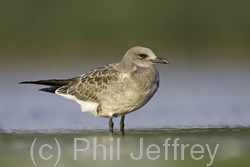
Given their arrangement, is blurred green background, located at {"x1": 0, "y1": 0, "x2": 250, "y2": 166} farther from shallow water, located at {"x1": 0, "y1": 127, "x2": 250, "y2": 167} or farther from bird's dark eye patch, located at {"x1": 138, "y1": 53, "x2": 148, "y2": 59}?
shallow water, located at {"x1": 0, "y1": 127, "x2": 250, "y2": 167}

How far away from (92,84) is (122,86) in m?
0.85

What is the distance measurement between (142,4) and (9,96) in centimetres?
776

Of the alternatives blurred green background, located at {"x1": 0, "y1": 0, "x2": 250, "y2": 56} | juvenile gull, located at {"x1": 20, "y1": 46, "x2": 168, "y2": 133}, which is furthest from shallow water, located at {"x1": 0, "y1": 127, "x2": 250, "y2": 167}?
blurred green background, located at {"x1": 0, "y1": 0, "x2": 250, "y2": 56}

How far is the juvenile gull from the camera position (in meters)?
12.1

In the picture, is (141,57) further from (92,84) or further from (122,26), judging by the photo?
(122,26)

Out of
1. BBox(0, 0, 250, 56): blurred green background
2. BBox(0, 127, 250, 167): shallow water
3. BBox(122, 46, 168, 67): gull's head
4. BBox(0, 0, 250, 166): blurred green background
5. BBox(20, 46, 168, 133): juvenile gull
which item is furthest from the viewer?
BBox(0, 0, 250, 56): blurred green background

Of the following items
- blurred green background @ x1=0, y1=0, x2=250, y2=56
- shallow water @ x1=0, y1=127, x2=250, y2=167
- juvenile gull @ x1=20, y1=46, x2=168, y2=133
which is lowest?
shallow water @ x1=0, y1=127, x2=250, y2=167

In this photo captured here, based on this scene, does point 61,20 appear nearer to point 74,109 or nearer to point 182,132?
point 74,109

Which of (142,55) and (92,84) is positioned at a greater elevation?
(142,55)

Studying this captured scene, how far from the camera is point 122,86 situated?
12.2 meters

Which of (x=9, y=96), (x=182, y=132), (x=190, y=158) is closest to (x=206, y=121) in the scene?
(x=182, y=132)

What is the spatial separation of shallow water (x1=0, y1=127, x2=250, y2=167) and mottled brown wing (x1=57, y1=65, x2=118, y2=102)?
2.39 feet

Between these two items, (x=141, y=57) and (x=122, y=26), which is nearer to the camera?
(x=141, y=57)

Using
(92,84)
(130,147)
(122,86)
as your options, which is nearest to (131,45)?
(92,84)
